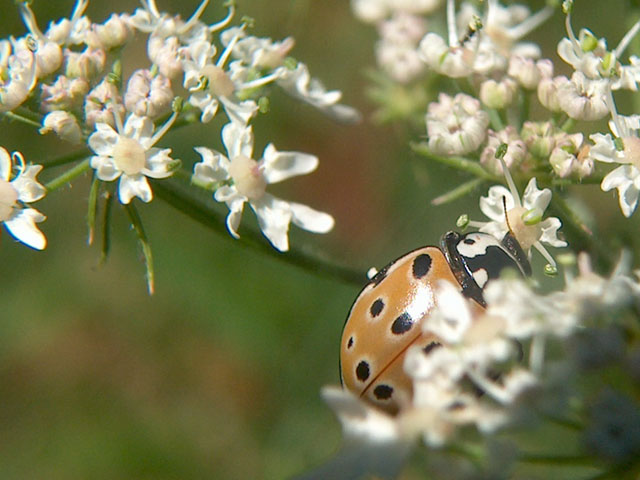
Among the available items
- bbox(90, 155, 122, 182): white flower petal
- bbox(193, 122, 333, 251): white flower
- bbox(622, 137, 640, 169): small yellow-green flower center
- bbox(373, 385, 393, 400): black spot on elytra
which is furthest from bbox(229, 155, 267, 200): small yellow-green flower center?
bbox(622, 137, 640, 169): small yellow-green flower center

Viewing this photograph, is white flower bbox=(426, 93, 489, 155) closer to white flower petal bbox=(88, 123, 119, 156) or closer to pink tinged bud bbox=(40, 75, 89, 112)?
white flower petal bbox=(88, 123, 119, 156)

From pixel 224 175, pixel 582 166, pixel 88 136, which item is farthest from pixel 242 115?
pixel 582 166

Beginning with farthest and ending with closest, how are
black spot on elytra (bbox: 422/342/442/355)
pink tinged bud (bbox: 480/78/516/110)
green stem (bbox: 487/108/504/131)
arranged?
green stem (bbox: 487/108/504/131) < pink tinged bud (bbox: 480/78/516/110) < black spot on elytra (bbox: 422/342/442/355)

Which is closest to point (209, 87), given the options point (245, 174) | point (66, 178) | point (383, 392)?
point (245, 174)

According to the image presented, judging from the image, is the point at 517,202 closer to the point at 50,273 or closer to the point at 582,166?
the point at 582,166

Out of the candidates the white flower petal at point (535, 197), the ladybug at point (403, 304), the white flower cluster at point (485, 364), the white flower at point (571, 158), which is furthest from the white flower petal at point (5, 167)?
the white flower at point (571, 158)

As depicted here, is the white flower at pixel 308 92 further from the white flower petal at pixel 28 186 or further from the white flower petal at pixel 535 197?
the white flower petal at pixel 28 186

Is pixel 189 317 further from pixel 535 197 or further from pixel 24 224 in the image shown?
pixel 535 197
